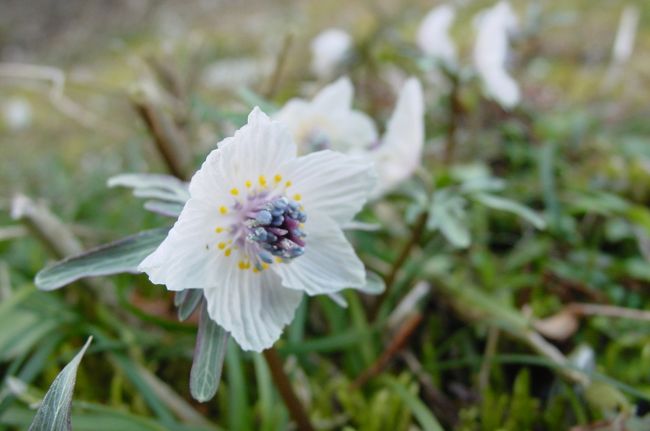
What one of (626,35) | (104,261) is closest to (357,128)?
(104,261)

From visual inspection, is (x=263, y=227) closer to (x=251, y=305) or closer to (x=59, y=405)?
(x=251, y=305)

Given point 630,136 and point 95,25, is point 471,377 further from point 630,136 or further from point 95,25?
point 95,25

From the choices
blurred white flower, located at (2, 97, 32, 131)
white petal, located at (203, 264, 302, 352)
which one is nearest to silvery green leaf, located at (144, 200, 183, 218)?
white petal, located at (203, 264, 302, 352)

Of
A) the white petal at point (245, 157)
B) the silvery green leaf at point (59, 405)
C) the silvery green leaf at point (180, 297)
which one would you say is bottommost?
the silvery green leaf at point (59, 405)

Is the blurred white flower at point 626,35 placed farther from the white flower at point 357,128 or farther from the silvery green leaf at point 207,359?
the silvery green leaf at point 207,359

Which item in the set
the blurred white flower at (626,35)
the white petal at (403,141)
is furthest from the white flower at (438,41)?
the blurred white flower at (626,35)

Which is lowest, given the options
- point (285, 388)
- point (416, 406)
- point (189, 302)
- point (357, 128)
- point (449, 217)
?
point (416, 406)

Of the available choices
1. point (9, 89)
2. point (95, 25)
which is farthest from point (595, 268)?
point (95, 25)
